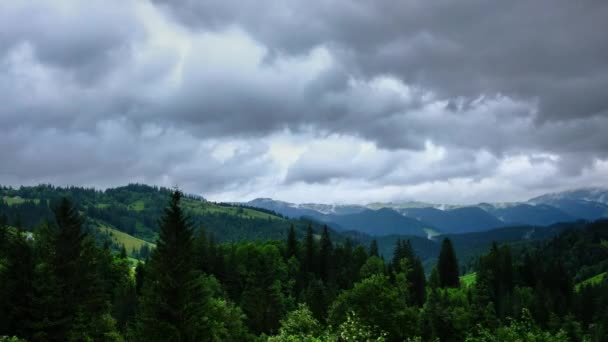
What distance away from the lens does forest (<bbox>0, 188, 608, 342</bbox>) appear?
49.4 meters

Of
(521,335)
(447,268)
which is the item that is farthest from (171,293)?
(447,268)

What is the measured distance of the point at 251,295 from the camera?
11106cm

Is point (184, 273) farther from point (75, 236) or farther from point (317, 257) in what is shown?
point (317, 257)

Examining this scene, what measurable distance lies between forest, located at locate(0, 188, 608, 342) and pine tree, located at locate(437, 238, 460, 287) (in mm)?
366

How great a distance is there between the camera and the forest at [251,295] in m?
49.4

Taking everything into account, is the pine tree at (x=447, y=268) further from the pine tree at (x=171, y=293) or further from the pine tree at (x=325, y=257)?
the pine tree at (x=171, y=293)

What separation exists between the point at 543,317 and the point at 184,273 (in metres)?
104

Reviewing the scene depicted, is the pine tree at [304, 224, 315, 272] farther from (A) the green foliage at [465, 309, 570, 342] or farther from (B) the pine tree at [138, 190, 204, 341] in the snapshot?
(A) the green foliage at [465, 309, 570, 342]

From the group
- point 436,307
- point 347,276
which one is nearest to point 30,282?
point 436,307

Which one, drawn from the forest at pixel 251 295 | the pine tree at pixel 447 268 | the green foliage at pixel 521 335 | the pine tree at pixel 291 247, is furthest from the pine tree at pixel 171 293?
the pine tree at pixel 447 268

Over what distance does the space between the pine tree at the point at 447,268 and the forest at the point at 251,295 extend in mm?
366

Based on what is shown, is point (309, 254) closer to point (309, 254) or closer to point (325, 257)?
point (309, 254)

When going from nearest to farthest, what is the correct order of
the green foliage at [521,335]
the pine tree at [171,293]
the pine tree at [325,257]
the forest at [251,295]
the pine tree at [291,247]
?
1. the green foliage at [521,335]
2. the pine tree at [171,293]
3. the forest at [251,295]
4. the pine tree at [325,257]
5. the pine tree at [291,247]

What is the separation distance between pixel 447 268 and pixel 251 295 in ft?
243
